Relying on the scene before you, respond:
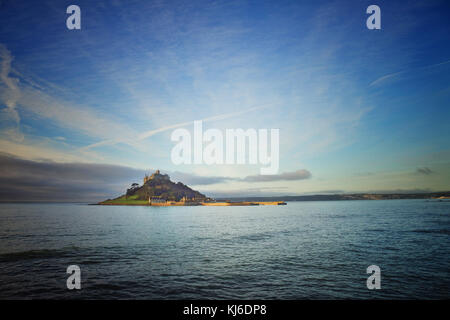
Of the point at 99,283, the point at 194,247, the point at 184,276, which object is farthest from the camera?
the point at 194,247

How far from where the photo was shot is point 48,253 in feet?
122
